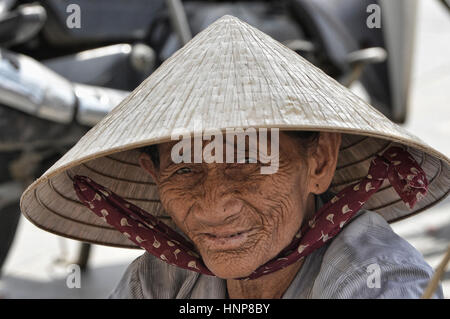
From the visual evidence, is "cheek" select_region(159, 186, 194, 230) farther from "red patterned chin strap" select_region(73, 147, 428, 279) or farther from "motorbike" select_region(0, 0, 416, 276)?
"motorbike" select_region(0, 0, 416, 276)

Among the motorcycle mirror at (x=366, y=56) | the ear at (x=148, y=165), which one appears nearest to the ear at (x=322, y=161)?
the ear at (x=148, y=165)

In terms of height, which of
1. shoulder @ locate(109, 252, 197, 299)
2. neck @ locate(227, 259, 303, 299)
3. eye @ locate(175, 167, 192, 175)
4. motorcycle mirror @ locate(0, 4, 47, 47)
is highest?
eye @ locate(175, 167, 192, 175)

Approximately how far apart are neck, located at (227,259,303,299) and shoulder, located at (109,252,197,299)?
138 millimetres

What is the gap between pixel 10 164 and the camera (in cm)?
373

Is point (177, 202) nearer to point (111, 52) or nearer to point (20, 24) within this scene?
point (20, 24)

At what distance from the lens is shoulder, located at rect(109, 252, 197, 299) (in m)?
1.89

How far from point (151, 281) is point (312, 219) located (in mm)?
414

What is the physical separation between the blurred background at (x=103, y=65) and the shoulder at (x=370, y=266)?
220 centimetres

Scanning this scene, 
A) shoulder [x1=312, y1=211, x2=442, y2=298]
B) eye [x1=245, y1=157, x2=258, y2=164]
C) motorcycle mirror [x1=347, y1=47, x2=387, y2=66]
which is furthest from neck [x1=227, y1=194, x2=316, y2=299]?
motorcycle mirror [x1=347, y1=47, x2=387, y2=66]

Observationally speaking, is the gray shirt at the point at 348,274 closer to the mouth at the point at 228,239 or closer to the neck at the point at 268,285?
the neck at the point at 268,285

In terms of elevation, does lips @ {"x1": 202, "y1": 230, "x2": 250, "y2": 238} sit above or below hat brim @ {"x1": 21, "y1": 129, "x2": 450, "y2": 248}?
above

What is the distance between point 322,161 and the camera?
170 cm

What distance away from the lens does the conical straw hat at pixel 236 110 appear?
143 cm
